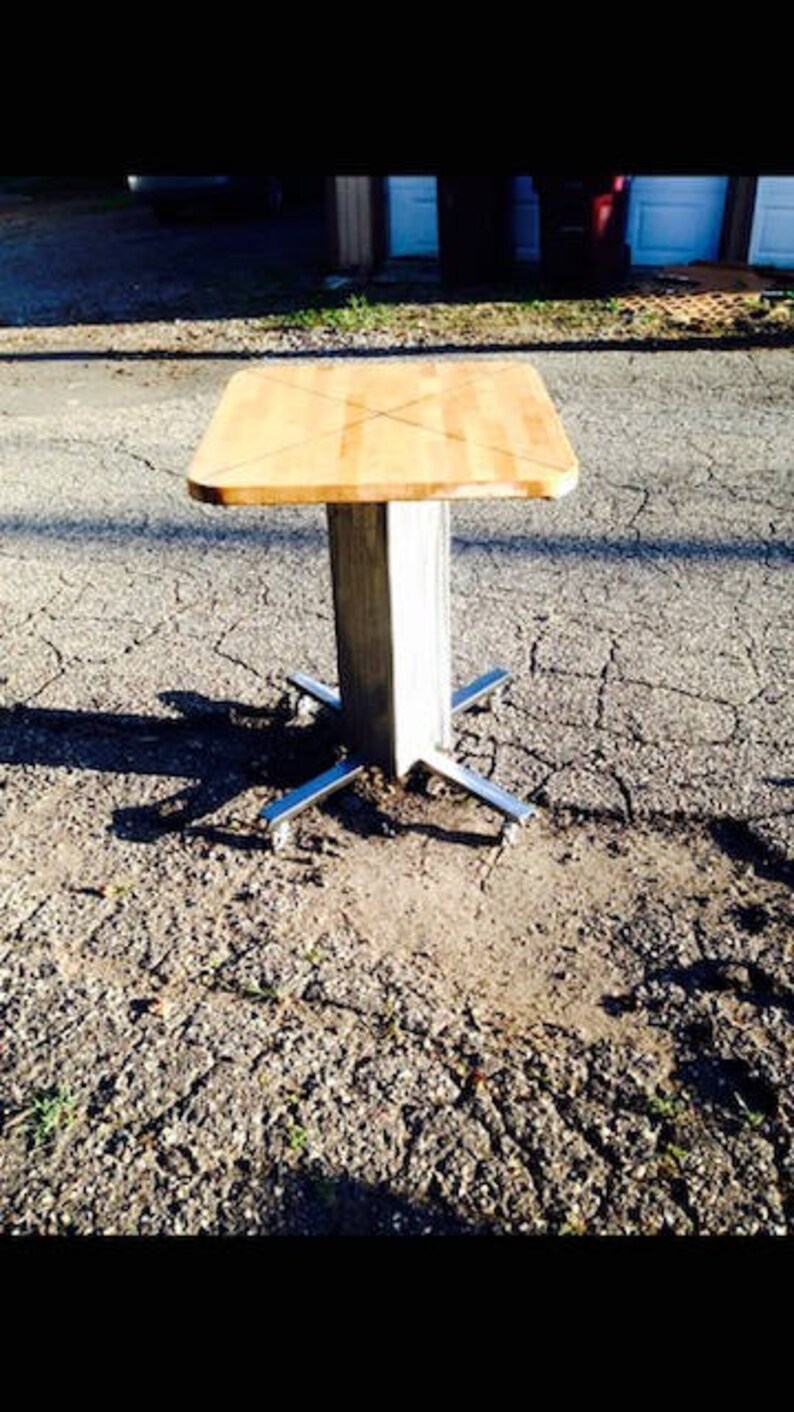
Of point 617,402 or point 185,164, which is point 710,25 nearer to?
point 185,164

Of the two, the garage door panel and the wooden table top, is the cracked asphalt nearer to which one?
the wooden table top

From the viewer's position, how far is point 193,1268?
1661mm

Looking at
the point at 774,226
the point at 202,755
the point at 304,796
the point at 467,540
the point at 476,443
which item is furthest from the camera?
the point at 774,226

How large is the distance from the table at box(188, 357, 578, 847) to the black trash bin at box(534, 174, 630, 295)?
559 cm

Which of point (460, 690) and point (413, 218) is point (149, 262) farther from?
point (460, 690)

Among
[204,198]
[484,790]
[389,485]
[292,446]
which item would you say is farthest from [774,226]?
[389,485]

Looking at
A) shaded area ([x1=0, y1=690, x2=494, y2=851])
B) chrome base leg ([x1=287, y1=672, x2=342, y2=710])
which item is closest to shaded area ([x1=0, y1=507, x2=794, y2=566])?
chrome base leg ([x1=287, y1=672, x2=342, y2=710])

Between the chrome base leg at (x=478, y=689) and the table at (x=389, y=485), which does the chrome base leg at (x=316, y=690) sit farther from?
the chrome base leg at (x=478, y=689)

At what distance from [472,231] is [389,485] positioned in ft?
23.8

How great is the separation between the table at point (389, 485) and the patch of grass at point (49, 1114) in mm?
897

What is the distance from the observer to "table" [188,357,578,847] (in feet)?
7.52

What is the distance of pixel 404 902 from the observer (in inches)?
107

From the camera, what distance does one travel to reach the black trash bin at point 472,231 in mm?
8406

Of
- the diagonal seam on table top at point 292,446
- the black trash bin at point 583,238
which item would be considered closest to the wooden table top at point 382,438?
the diagonal seam on table top at point 292,446
